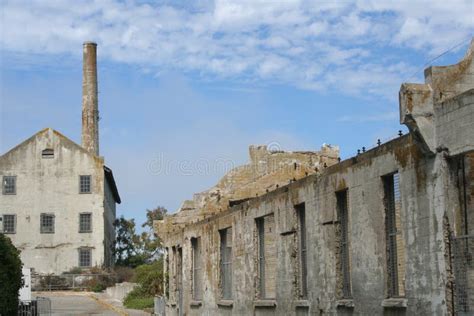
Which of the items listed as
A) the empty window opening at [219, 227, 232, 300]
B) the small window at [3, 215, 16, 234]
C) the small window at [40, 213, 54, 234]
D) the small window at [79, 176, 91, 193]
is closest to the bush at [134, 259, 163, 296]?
the small window at [79, 176, 91, 193]

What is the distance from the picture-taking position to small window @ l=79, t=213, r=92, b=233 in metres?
61.9

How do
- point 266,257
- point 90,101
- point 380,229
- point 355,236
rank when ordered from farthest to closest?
point 90,101
point 266,257
point 355,236
point 380,229

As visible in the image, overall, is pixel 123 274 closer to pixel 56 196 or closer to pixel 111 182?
pixel 56 196

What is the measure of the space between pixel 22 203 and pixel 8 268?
42.4 metres

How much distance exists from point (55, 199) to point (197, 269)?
112ft

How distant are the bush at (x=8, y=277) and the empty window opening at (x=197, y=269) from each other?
9.29 m

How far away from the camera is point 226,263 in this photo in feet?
86.5

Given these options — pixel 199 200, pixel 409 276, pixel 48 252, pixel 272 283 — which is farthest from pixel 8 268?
pixel 48 252

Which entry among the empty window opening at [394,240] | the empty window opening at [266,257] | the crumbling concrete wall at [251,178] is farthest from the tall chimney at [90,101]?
the empty window opening at [394,240]

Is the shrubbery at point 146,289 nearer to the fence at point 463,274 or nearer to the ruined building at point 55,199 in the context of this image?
the ruined building at point 55,199

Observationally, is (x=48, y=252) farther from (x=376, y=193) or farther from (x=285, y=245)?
(x=376, y=193)

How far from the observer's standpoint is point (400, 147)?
14.4 meters

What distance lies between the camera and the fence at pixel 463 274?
12422 millimetres

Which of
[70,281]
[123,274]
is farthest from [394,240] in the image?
[123,274]
